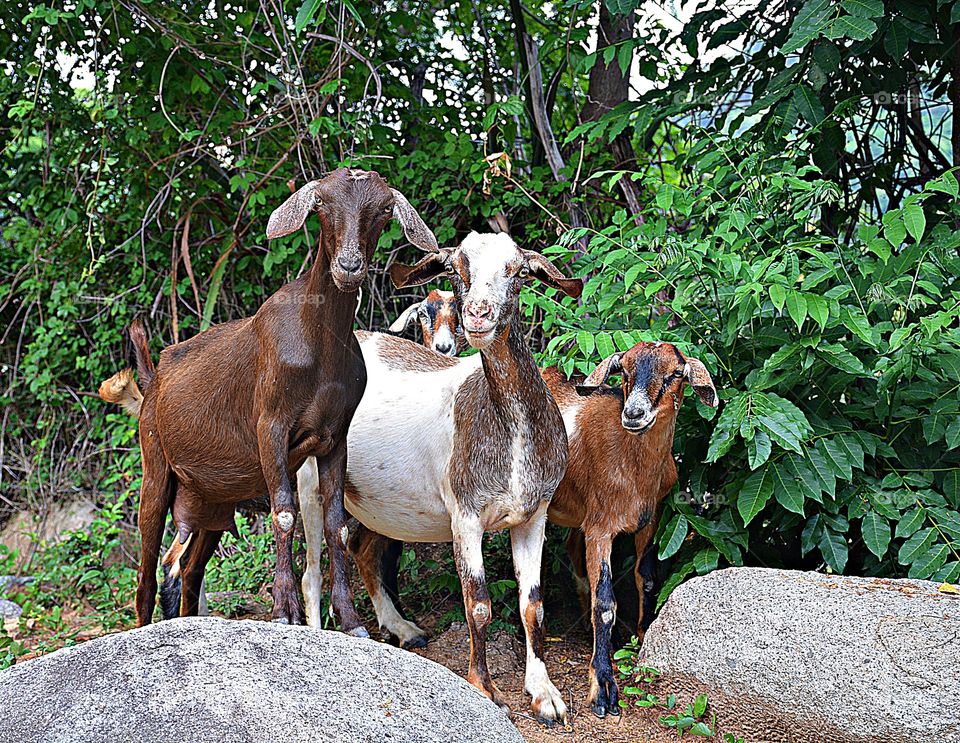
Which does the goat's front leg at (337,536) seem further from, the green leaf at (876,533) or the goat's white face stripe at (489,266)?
the green leaf at (876,533)

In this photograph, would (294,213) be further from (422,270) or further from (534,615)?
(534,615)

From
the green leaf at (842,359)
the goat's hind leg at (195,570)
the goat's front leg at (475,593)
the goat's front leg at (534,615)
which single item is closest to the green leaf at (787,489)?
the green leaf at (842,359)

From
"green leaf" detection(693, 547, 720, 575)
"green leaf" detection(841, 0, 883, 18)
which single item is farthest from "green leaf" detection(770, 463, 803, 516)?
"green leaf" detection(841, 0, 883, 18)

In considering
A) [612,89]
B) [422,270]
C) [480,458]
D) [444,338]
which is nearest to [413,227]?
[422,270]

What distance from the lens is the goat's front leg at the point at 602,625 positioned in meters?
4.64

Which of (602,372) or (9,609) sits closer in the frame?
(602,372)

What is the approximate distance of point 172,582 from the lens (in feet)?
16.8

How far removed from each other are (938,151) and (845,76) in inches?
54.3

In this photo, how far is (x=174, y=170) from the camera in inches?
294

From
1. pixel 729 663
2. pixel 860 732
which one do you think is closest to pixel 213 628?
pixel 729 663

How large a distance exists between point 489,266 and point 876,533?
2.25 m

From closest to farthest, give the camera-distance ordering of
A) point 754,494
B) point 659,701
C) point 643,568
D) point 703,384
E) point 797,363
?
point 659,701 < point 703,384 < point 754,494 < point 797,363 < point 643,568

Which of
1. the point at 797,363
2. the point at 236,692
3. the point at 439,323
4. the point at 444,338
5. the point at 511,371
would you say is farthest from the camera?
the point at 439,323

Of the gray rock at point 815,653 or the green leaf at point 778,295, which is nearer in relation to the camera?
the gray rock at point 815,653
